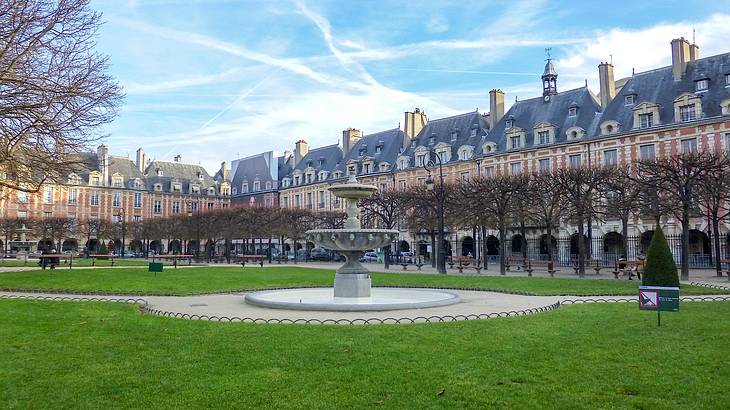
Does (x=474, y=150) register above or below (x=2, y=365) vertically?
above

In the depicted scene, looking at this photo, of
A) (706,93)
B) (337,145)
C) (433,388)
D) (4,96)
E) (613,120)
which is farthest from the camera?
(337,145)

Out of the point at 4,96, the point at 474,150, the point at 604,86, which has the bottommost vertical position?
the point at 4,96

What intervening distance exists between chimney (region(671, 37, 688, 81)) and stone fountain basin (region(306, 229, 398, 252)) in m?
33.8

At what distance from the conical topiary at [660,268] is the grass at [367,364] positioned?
12.9 feet

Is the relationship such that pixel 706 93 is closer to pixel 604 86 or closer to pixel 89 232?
pixel 604 86

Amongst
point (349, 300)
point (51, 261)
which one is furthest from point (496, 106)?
point (349, 300)

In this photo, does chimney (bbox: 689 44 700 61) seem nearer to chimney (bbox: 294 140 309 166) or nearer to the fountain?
the fountain

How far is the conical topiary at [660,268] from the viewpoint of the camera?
14.3 metres

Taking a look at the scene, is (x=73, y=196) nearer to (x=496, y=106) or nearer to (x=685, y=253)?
(x=496, y=106)

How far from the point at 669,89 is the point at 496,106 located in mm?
15063

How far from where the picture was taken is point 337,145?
68125mm

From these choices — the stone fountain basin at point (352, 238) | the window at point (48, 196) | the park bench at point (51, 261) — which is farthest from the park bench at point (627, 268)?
the window at point (48, 196)

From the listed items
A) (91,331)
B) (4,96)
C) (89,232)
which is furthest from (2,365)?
(89,232)

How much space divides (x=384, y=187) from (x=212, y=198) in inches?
1254
